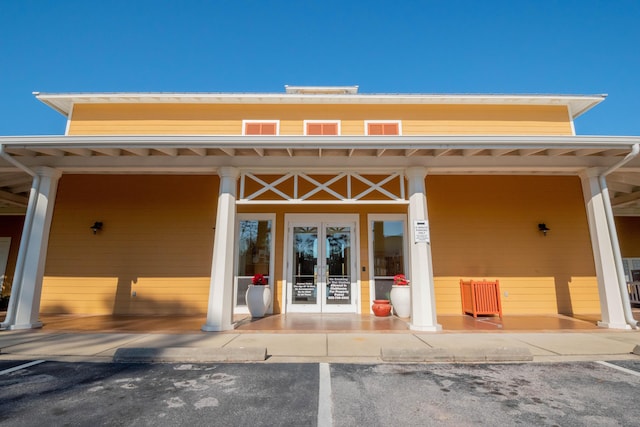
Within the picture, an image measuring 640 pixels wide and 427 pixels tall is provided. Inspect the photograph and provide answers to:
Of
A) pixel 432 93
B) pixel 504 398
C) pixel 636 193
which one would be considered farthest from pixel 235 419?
pixel 636 193

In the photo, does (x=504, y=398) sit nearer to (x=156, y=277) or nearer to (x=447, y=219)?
(x=447, y=219)

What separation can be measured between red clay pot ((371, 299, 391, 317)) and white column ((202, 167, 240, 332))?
3126 mm

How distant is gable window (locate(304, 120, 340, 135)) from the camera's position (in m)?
8.29

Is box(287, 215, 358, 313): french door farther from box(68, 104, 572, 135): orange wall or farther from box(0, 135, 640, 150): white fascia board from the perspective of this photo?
box(0, 135, 640, 150): white fascia board

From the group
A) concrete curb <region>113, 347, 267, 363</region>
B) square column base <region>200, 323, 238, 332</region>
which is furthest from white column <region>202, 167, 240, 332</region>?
concrete curb <region>113, 347, 267, 363</region>

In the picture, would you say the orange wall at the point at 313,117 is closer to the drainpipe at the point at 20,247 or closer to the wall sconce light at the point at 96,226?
the wall sconce light at the point at 96,226

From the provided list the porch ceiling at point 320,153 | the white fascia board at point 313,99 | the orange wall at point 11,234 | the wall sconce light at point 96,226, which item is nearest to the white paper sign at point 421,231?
the porch ceiling at point 320,153

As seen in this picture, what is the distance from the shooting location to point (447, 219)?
303 inches

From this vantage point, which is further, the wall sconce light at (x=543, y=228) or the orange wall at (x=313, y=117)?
the orange wall at (x=313, y=117)

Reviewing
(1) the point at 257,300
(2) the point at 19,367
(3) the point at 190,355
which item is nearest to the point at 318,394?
(3) the point at 190,355

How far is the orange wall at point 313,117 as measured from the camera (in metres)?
8.27

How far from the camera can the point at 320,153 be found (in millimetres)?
5785

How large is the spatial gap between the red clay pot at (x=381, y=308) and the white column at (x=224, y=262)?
3126 millimetres

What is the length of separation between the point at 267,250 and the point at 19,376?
486 cm
